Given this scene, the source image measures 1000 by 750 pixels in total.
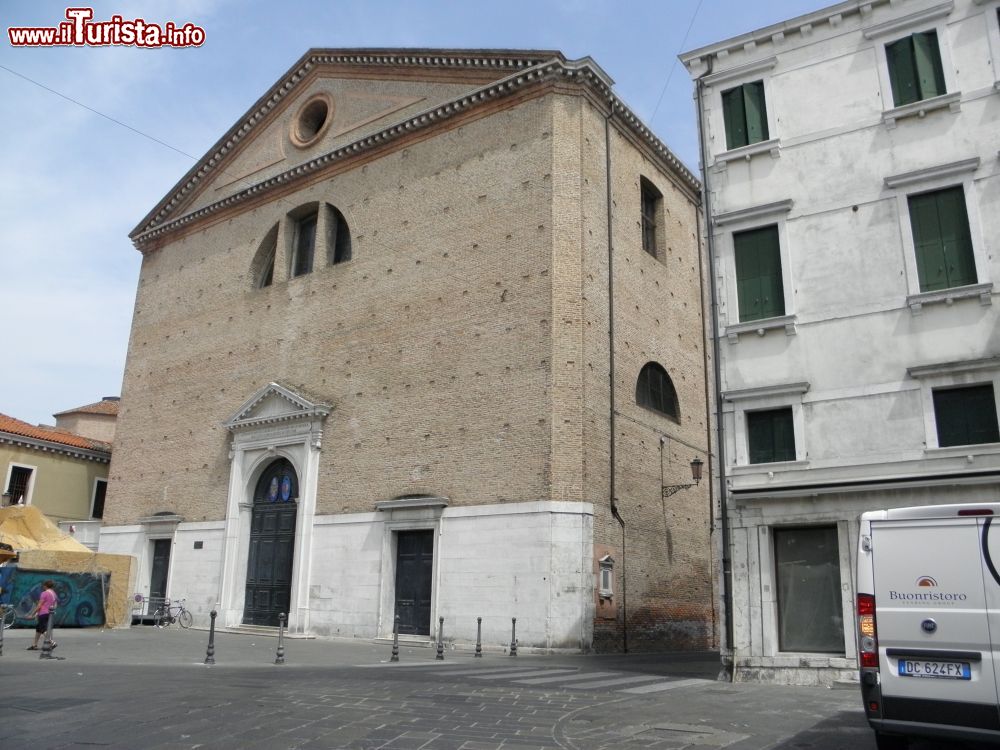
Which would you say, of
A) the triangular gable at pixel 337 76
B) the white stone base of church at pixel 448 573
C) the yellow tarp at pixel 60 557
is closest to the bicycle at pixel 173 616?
the white stone base of church at pixel 448 573

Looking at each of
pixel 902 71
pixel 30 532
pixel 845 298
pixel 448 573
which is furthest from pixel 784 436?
pixel 30 532

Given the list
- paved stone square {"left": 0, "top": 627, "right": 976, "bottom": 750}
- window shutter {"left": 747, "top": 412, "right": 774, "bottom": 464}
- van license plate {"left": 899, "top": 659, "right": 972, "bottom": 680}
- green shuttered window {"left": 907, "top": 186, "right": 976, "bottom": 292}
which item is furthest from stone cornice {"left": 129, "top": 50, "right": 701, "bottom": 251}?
van license plate {"left": 899, "top": 659, "right": 972, "bottom": 680}

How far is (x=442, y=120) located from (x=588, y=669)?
579 inches

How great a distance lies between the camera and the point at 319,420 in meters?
23.1

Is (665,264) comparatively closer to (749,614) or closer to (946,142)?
(946,142)

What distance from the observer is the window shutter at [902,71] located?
1391cm

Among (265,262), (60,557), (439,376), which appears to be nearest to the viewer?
(439,376)

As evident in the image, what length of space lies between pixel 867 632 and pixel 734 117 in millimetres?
11150

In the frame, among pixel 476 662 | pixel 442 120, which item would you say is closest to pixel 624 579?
pixel 476 662

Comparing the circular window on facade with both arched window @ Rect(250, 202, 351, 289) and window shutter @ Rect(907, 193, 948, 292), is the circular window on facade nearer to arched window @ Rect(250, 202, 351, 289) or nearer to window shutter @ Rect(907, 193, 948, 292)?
arched window @ Rect(250, 202, 351, 289)

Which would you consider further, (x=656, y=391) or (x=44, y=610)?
(x=656, y=391)

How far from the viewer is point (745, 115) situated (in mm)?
15180

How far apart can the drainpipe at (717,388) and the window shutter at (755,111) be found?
0.79 meters

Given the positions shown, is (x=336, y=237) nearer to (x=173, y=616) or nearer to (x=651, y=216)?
(x=651, y=216)
